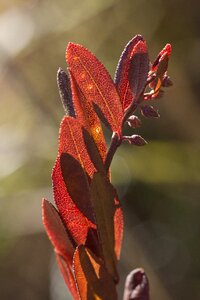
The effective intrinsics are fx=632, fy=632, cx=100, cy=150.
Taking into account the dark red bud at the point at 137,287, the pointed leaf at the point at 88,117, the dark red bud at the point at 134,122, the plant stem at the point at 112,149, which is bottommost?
the dark red bud at the point at 137,287

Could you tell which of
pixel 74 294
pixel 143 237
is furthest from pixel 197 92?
pixel 74 294

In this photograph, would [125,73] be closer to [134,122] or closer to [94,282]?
[134,122]

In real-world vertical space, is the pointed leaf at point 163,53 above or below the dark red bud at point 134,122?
above

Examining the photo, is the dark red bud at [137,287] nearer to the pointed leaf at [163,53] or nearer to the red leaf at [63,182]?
the red leaf at [63,182]

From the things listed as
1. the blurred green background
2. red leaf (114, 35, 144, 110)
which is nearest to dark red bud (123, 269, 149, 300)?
red leaf (114, 35, 144, 110)

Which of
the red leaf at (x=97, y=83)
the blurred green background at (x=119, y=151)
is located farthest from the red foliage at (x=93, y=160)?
the blurred green background at (x=119, y=151)

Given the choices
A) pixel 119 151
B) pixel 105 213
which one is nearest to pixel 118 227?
pixel 105 213
